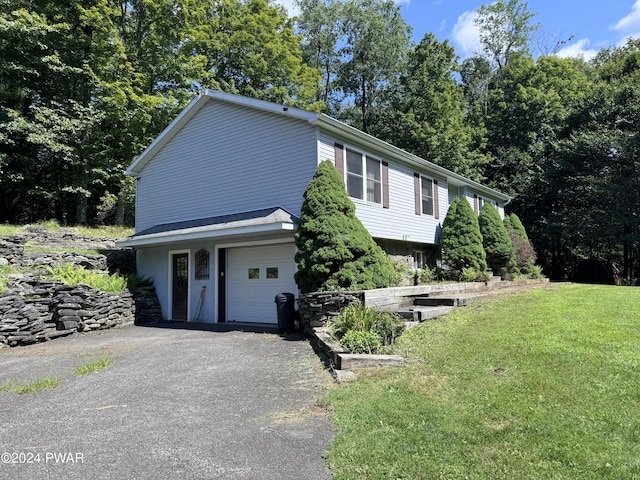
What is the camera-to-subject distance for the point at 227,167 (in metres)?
12.5

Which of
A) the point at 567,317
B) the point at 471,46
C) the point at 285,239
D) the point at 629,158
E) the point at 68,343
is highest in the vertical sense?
the point at 471,46

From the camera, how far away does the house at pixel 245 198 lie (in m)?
10.8

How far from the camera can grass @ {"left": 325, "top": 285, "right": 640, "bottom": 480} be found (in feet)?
9.83

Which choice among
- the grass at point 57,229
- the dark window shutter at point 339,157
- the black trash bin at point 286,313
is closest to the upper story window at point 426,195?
the dark window shutter at point 339,157

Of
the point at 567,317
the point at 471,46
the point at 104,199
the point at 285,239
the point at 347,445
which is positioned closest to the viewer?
the point at 347,445

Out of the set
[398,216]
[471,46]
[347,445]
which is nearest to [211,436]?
[347,445]

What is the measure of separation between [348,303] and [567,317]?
4.10m

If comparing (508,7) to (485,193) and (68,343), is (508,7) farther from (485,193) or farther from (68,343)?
(68,343)

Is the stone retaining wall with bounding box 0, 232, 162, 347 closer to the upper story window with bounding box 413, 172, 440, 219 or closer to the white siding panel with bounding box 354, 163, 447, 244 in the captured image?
the white siding panel with bounding box 354, 163, 447, 244

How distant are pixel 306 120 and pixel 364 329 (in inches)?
238

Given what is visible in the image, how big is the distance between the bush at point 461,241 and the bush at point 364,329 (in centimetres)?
773

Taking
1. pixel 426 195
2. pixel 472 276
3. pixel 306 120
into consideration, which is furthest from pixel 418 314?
pixel 426 195

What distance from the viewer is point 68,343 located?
9.28 meters

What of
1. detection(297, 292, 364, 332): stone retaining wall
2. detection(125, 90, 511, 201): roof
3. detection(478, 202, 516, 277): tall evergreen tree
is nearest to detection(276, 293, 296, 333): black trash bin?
detection(297, 292, 364, 332): stone retaining wall
